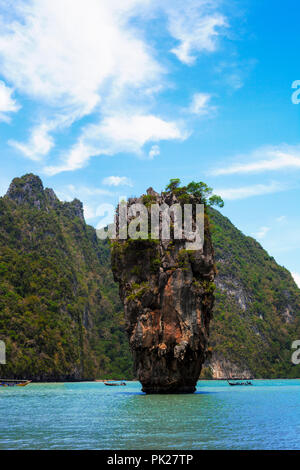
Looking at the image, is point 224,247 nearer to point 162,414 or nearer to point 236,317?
point 236,317

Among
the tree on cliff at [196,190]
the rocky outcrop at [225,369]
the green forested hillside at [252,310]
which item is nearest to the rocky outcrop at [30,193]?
the green forested hillside at [252,310]

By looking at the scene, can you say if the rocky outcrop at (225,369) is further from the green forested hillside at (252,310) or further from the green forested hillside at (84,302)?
the green forested hillside at (252,310)

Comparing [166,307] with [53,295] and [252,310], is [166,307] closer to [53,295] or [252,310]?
[53,295]

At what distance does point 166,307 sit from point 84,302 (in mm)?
109367

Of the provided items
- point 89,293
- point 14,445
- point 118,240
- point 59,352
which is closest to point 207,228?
point 118,240

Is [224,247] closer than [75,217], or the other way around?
[224,247]

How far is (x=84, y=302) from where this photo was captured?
142 meters

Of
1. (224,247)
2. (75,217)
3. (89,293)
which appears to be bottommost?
(89,293)

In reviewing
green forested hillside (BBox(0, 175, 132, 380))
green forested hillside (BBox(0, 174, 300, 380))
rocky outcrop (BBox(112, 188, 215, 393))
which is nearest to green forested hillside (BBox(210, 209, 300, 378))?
green forested hillside (BBox(0, 174, 300, 380))

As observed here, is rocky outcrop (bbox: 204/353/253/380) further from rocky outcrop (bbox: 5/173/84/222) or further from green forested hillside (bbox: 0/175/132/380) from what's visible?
rocky outcrop (bbox: 5/173/84/222)

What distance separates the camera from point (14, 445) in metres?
14.5

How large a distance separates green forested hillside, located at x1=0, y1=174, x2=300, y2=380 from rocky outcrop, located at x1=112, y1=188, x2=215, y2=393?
4699 centimetres

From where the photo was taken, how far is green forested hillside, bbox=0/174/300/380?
90.2 m

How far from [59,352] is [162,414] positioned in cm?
7337
